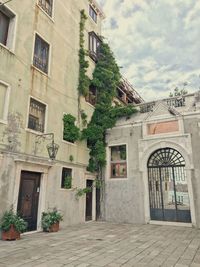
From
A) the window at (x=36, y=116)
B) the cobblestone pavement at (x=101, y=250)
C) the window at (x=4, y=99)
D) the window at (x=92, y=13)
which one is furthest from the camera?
the window at (x=92, y=13)

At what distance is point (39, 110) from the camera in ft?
35.9

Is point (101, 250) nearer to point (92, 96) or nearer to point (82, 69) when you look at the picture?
point (92, 96)

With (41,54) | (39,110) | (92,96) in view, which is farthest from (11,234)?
(92,96)

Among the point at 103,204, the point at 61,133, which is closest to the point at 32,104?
the point at 61,133

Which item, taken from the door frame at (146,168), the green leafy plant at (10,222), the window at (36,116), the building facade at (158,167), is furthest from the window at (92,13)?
the green leafy plant at (10,222)

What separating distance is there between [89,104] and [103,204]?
21.3 feet

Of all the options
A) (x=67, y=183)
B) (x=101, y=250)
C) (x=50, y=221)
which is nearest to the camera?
(x=101, y=250)

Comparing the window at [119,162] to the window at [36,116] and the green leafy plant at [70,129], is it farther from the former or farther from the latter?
the window at [36,116]

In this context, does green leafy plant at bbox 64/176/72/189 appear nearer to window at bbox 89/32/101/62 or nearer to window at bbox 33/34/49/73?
window at bbox 33/34/49/73

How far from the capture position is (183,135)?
1262 cm

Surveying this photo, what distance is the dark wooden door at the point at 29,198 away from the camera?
30.9 feet

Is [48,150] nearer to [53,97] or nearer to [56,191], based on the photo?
[56,191]

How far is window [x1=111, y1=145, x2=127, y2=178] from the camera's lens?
560 inches

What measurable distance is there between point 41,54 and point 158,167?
9003 millimetres
